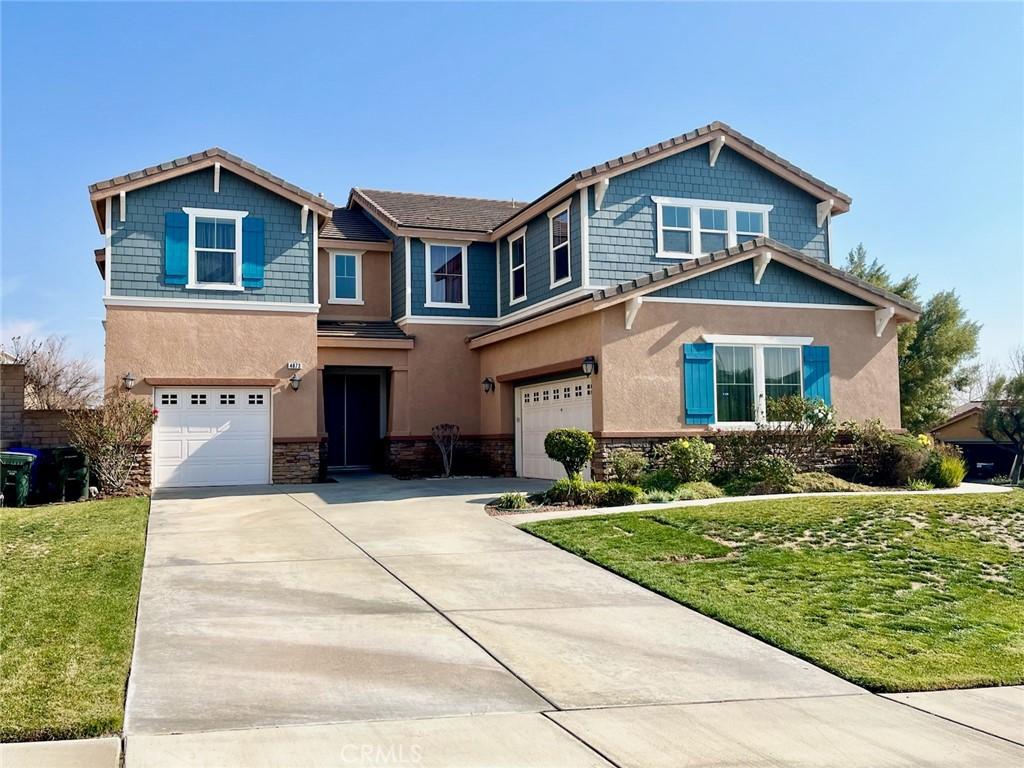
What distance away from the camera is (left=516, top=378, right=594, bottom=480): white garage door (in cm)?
1723

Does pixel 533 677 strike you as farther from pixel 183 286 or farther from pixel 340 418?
pixel 340 418

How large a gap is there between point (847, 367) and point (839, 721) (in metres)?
13.0

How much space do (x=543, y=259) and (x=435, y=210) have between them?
15.9ft

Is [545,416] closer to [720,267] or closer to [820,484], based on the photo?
[720,267]

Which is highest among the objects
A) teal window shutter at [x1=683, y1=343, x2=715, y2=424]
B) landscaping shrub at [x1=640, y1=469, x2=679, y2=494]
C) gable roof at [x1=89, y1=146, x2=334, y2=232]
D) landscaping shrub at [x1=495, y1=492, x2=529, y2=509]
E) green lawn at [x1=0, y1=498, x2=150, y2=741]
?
gable roof at [x1=89, y1=146, x2=334, y2=232]

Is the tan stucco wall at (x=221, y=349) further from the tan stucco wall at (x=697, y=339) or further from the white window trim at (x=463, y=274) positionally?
the tan stucco wall at (x=697, y=339)

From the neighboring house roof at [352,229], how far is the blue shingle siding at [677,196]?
265 inches

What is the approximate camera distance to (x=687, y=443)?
15594 millimetres

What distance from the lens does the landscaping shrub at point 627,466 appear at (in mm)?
15531

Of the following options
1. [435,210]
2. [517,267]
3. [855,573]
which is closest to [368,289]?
[435,210]

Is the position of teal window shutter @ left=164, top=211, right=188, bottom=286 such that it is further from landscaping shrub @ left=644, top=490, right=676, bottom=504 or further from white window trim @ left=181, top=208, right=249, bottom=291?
landscaping shrub @ left=644, top=490, right=676, bottom=504

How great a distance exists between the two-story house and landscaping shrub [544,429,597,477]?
760 millimetres

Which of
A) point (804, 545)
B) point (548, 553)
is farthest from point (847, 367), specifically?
point (548, 553)

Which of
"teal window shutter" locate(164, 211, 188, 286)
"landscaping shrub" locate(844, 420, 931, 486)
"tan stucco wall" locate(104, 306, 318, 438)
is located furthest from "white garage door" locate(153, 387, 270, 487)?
"landscaping shrub" locate(844, 420, 931, 486)
